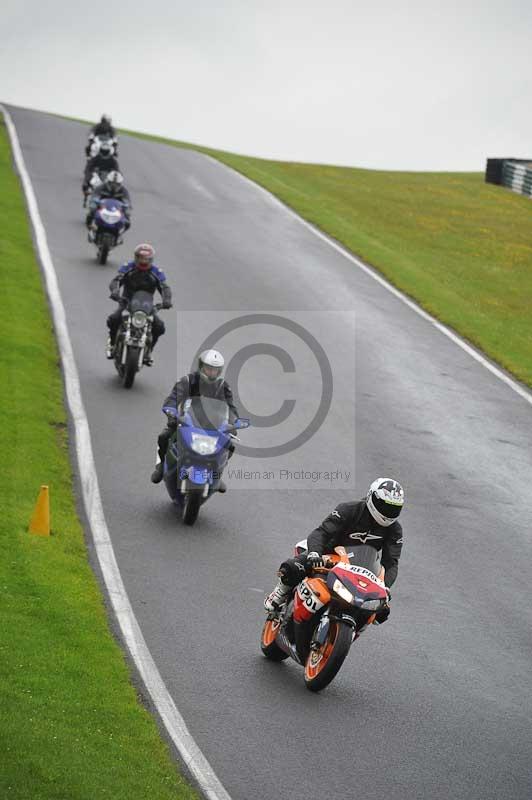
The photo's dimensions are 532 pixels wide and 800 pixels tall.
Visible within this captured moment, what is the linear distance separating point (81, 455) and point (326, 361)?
820 cm

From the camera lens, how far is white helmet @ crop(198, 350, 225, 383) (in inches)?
602

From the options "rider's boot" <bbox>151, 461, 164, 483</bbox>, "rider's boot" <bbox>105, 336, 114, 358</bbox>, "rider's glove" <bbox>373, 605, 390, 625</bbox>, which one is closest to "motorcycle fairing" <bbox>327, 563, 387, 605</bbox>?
"rider's glove" <bbox>373, 605, 390, 625</bbox>

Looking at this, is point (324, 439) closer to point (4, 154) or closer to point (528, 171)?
point (4, 154)

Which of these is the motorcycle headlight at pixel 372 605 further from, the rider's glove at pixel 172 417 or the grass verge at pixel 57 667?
the rider's glove at pixel 172 417

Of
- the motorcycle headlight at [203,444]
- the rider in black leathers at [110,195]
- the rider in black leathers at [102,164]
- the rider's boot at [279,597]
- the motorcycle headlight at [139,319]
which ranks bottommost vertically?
the rider's boot at [279,597]

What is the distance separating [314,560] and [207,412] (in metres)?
5.12

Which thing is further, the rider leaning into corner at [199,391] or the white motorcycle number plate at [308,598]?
the rider leaning into corner at [199,391]

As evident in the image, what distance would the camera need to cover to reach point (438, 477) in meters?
18.0

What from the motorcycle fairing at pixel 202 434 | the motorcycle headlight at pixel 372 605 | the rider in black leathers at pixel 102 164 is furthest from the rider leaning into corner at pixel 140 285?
the rider in black leathers at pixel 102 164

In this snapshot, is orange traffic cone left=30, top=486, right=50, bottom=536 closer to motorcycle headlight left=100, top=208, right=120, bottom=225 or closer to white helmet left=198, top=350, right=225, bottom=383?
white helmet left=198, top=350, right=225, bottom=383

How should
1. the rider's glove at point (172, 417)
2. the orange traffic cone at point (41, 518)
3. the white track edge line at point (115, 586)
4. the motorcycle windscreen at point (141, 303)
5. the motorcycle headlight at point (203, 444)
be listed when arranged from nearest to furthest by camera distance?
the white track edge line at point (115, 586)
the orange traffic cone at point (41, 518)
the motorcycle headlight at point (203, 444)
the rider's glove at point (172, 417)
the motorcycle windscreen at point (141, 303)

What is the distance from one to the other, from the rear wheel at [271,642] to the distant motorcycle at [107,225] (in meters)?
19.3

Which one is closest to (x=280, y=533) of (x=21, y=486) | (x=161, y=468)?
(x=161, y=468)

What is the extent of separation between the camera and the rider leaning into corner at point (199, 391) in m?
15.3
